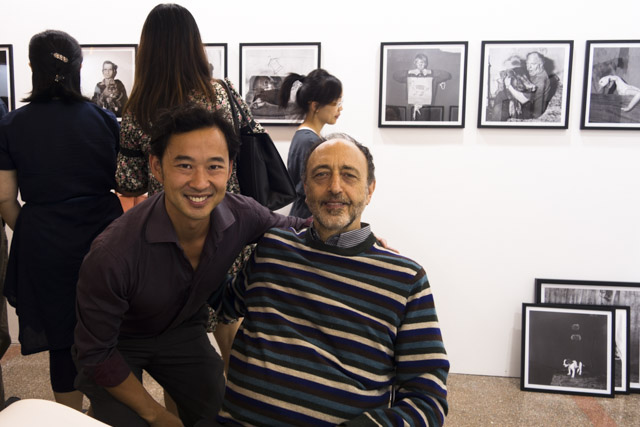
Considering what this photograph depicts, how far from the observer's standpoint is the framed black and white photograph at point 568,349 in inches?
109

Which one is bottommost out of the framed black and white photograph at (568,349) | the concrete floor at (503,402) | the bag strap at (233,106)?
the concrete floor at (503,402)

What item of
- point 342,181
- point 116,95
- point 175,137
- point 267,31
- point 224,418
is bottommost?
point 224,418

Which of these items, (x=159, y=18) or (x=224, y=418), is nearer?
(x=224, y=418)

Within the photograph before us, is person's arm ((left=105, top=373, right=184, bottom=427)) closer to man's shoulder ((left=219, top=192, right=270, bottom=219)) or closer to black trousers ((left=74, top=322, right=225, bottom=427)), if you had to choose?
black trousers ((left=74, top=322, right=225, bottom=427))

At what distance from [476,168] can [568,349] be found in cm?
112

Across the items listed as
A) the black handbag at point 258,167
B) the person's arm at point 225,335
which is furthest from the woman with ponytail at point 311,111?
the person's arm at point 225,335

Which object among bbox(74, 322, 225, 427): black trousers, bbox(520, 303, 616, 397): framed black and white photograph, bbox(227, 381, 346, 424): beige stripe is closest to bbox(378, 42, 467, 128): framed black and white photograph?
bbox(520, 303, 616, 397): framed black and white photograph

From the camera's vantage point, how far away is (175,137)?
56.6 inches

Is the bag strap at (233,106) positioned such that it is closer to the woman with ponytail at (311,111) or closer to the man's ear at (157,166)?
the man's ear at (157,166)

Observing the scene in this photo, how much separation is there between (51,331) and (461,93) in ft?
7.59

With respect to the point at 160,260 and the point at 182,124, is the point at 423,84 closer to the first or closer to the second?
the point at 182,124

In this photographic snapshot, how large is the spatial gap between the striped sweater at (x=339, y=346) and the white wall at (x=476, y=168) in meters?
1.58

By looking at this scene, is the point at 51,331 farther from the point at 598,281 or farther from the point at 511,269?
the point at 598,281

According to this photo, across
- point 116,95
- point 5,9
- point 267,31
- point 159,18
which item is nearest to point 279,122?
point 267,31
